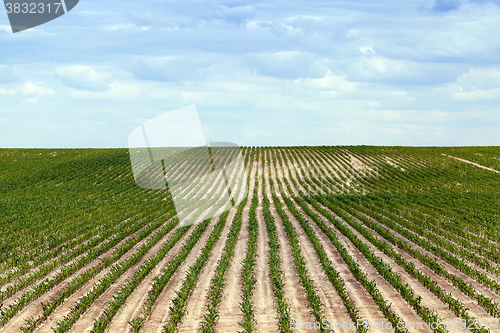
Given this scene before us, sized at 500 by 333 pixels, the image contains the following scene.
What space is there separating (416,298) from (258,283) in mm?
5528

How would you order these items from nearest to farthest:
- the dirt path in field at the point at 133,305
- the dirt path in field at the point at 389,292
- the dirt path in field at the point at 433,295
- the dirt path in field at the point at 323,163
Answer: the dirt path in field at the point at 133,305 < the dirt path in field at the point at 389,292 < the dirt path in field at the point at 433,295 < the dirt path in field at the point at 323,163

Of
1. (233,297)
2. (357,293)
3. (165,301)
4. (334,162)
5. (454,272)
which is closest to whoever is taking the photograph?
(165,301)

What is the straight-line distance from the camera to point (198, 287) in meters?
12.9

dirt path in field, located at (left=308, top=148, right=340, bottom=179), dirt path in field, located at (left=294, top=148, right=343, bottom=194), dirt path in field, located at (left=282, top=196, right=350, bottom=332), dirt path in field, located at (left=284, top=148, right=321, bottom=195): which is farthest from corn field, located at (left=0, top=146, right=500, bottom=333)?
dirt path in field, located at (left=308, top=148, right=340, bottom=179)

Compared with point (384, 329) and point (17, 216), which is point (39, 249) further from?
point (384, 329)

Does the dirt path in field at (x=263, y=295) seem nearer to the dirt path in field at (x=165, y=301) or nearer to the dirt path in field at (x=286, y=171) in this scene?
the dirt path in field at (x=165, y=301)

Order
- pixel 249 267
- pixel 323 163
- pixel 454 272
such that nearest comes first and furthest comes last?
pixel 249 267 → pixel 454 272 → pixel 323 163

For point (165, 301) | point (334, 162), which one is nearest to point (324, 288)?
point (165, 301)

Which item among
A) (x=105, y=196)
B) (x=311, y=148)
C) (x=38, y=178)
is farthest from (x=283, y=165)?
(x=38, y=178)

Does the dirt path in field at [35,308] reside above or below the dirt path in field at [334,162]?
below

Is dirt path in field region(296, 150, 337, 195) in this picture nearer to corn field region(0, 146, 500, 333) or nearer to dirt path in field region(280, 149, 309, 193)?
dirt path in field region(280, 149, 309, 193)

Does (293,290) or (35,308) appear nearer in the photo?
(35,308)

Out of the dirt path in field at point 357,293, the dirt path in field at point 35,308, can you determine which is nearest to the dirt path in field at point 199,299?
the dirt path in field at point 35,308

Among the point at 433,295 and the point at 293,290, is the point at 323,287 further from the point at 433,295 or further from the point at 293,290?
the point at 433,295
